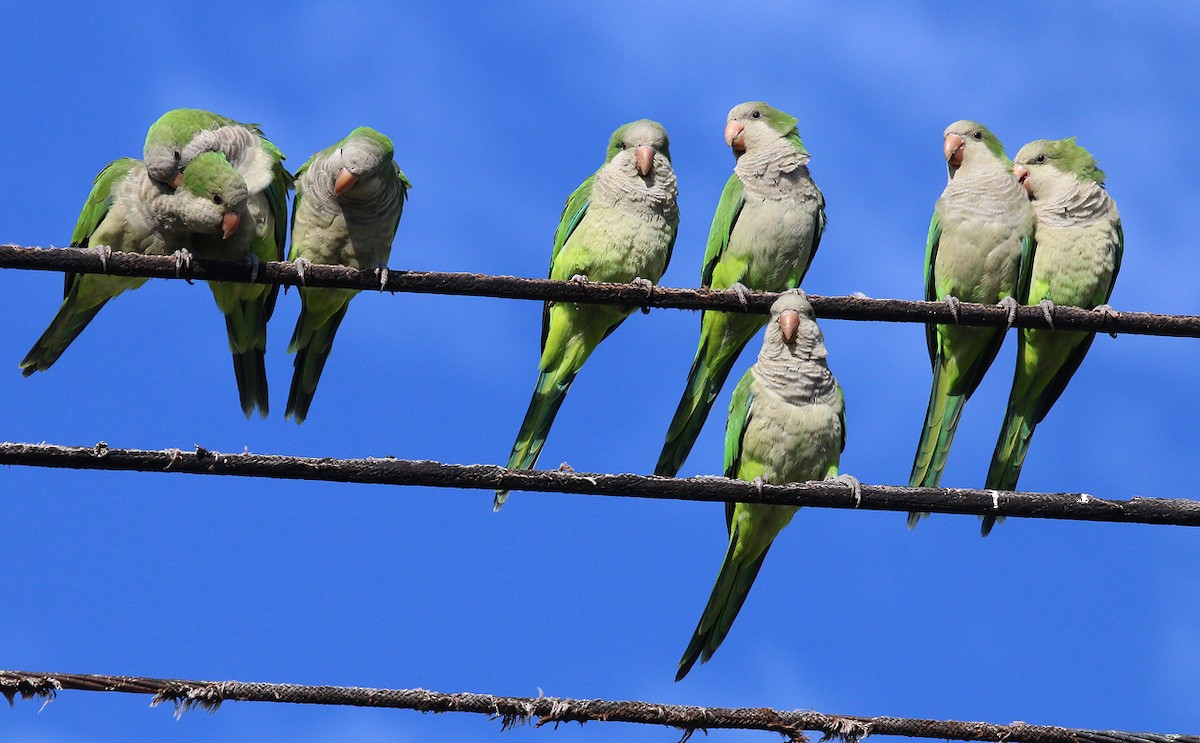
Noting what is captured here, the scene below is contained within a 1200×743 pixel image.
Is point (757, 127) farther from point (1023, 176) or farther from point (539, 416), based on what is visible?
point (539, 416)

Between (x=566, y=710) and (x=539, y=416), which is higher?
(x=539, y=416)

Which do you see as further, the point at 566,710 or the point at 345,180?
the point at 345,180

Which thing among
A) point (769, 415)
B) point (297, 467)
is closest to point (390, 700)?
point (297, 467)

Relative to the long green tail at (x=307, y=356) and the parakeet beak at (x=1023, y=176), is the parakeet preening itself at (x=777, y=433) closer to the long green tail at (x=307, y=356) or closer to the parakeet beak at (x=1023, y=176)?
the parakeet beak at (x=1023, y=176)

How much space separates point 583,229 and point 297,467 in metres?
4.00

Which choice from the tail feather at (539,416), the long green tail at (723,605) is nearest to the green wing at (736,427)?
the long green tail at (723,605)

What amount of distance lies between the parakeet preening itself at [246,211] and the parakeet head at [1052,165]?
4582 millimetres

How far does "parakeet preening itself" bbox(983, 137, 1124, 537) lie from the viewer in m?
7.86

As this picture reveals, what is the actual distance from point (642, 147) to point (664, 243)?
65cm

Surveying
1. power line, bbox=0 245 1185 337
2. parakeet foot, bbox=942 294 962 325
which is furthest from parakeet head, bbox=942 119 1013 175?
parakeet foot, bbox=942 294 962 325

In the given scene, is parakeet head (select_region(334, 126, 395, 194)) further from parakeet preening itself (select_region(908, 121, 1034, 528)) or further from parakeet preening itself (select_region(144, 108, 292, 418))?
parakeet preening itself (select_region(908, 121, 1034, 528))

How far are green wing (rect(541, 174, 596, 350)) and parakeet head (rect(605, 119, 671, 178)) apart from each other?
0.26 m

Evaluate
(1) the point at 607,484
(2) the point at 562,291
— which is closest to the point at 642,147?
(2) the point at 562,291

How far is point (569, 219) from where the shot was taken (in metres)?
8.47
